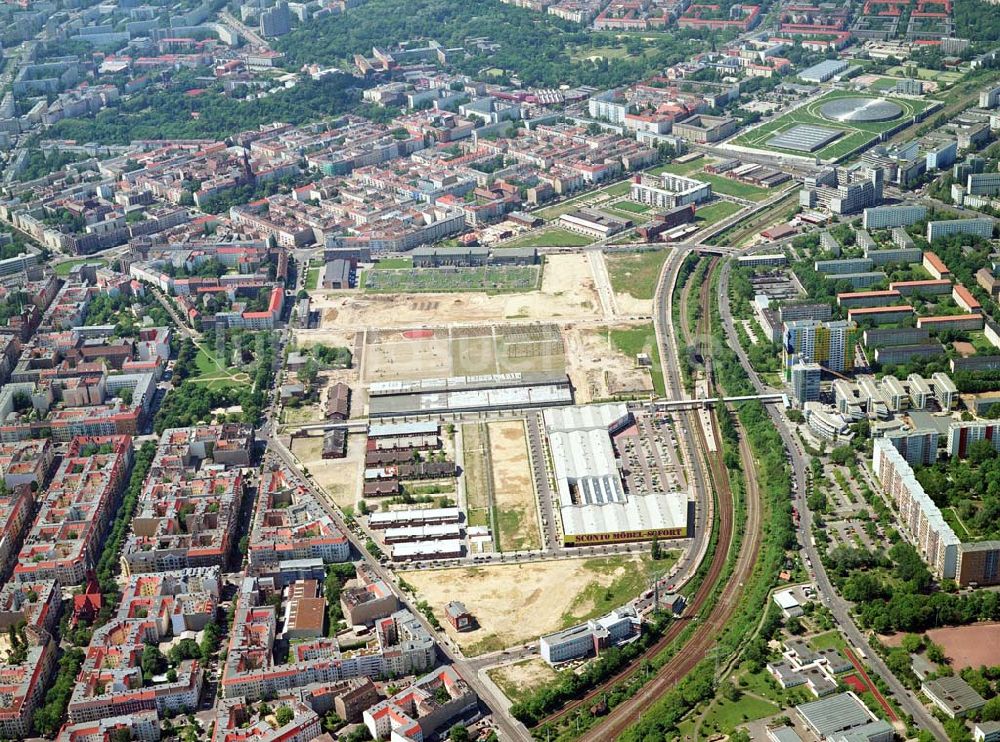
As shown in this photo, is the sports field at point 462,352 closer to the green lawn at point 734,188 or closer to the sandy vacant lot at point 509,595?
the sandy vacant lot at point 509,595

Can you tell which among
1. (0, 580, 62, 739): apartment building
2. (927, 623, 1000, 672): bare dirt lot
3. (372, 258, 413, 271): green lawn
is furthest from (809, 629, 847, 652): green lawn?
(372, 258, 413, 271): green lawn

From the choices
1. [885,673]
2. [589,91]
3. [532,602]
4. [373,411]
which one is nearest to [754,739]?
[885,673]

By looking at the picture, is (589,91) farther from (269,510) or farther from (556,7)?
(269,510)

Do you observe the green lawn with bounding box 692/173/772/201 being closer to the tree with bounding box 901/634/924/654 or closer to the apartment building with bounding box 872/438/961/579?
the apartment building with bounding box 872/438/961/579

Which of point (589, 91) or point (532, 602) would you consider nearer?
point (532, 602)

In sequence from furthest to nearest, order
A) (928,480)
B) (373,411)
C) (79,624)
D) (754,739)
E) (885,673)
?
(373,411)
(928,480)
(79,624)
(885,673)
(754,739)

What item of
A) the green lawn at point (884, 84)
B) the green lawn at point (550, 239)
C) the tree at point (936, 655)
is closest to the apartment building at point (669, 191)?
the green lawn at point (550, 239)
